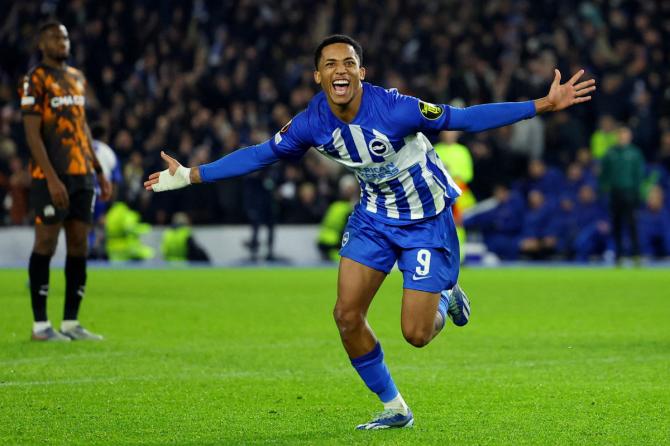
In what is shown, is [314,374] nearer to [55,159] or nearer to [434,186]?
[434,186]

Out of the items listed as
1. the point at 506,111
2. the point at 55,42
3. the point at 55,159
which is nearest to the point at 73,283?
the point at 55,159

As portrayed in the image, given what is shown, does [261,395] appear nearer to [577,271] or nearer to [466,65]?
[577,271]

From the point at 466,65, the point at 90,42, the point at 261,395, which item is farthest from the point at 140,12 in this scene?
the point at 261,395

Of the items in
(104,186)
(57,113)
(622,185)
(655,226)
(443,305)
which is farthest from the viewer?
(655,226)

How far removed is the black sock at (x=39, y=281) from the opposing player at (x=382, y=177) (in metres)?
3.49

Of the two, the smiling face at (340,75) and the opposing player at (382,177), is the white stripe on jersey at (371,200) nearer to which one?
the opposing player at (382,177)

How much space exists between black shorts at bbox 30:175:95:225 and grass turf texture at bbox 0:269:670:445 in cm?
93

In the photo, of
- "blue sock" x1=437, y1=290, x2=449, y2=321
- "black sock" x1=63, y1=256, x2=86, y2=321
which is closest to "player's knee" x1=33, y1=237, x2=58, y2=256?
"black sock" x1=63, y1=256, x2=86, y2=321

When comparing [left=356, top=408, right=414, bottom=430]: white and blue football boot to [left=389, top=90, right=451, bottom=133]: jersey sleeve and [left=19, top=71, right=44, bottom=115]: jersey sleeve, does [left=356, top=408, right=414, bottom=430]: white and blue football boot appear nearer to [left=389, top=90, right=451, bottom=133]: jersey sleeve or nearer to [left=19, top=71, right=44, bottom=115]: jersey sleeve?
[left=389, top=90, right=451, bottom=133]: jersey sleeve

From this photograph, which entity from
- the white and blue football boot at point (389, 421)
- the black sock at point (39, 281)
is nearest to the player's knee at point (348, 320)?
the white and blue football boot at point (389, 421)

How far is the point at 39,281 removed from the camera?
980 cm

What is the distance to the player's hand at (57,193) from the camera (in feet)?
30.7

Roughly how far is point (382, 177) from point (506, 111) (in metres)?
0.68

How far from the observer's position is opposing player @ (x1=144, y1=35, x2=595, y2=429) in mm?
6160
